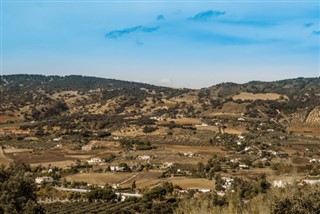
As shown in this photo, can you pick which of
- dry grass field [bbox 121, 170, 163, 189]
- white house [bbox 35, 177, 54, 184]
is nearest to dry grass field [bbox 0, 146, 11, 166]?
white house [bbox 35, 177, 54, 184]

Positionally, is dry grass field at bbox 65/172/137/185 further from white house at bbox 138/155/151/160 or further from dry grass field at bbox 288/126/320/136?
dry grass field at bbox 288/126/320/136

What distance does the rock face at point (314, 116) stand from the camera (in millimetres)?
130600

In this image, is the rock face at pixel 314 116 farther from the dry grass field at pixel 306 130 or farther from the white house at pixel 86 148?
the white house at pixel 86 148

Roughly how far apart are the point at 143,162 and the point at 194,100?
100764 mm

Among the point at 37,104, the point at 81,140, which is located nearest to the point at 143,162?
the point at 81,140

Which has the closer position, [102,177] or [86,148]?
[102,177]

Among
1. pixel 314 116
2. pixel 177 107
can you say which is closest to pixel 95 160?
pixel 314 116

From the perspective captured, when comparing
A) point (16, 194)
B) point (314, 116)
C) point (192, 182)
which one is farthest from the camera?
point (314, 116)

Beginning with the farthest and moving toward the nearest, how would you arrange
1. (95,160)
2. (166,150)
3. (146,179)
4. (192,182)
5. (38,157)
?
1. (166,150)
2. (38,157)
3. (95,160)
4. (146,179)
5. (192,182)

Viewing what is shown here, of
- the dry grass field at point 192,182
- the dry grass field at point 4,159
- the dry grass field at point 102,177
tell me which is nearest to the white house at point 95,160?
the dry grass field at point 102,177

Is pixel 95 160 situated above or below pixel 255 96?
below

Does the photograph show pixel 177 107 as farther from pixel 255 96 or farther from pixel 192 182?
pixel 192 182

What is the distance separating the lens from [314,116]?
135m

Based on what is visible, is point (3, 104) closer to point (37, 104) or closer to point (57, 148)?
point (37, 104)
